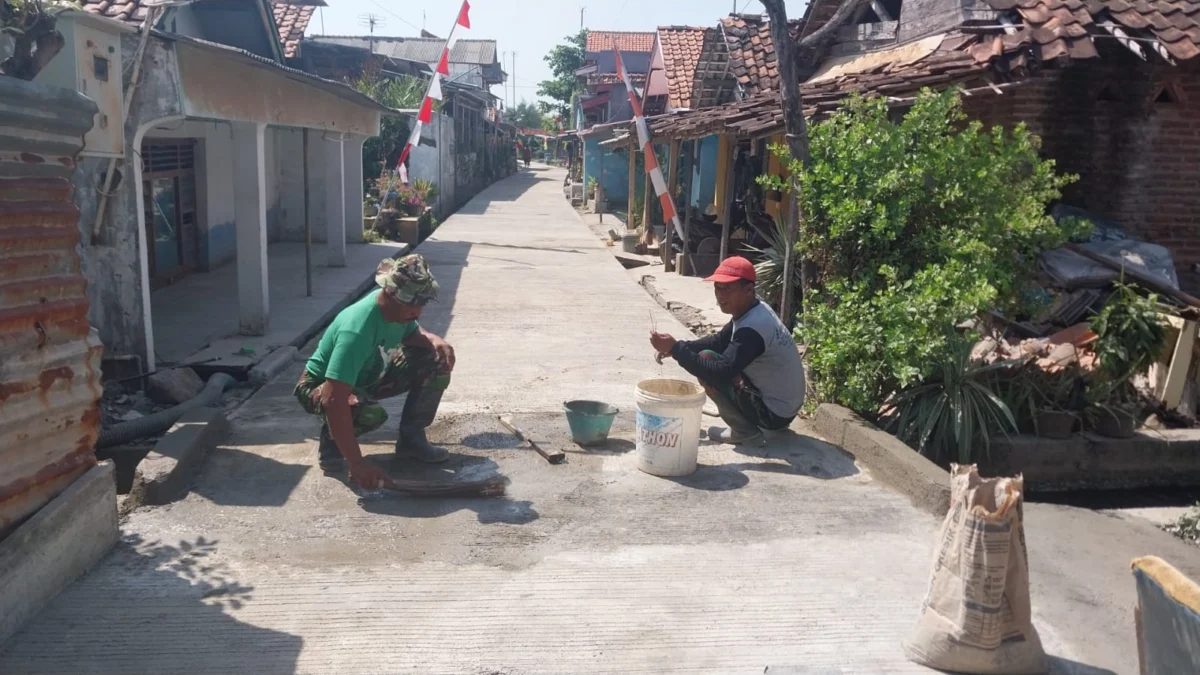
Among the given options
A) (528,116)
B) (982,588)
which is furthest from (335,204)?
(528,116)

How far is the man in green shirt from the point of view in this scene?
4.63 meters

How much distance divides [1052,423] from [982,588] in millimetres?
3700

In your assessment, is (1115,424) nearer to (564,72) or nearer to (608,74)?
(608,74)

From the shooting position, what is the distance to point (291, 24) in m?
19.7

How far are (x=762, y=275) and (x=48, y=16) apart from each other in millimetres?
7036

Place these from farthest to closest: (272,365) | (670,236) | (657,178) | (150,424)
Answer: (670,236)
(657,178)
(272,365)
(150,424)

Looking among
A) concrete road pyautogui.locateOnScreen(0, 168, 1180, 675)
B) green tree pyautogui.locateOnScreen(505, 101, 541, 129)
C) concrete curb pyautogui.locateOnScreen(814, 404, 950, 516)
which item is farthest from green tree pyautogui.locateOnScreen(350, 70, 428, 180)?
green tree pyautogui.locateOnScreen(505, 101, 541, 129)

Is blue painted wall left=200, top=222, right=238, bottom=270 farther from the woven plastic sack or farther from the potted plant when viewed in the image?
the woven plastic sack

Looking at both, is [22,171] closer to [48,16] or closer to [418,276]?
[418,276]

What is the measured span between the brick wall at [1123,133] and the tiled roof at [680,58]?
13259 mm

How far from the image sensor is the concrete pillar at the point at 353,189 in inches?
641

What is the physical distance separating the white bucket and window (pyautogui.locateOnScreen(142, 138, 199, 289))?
779 centimetres

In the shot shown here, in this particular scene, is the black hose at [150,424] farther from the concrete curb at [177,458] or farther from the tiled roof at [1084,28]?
the tiled roof at [1084,28]

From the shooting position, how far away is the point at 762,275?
406 inches
